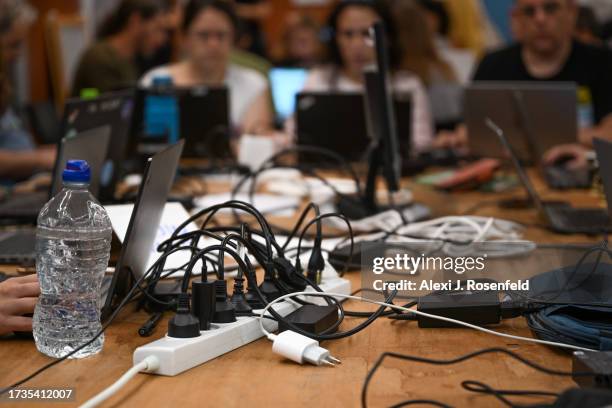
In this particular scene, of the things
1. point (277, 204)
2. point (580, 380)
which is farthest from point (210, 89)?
point (580, 380)

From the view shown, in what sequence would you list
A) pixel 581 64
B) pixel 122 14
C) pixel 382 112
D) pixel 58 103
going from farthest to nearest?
pixel 58 103, pixel 122 14, pixel 581 64, pixel 382 112

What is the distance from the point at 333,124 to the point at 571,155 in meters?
0.79

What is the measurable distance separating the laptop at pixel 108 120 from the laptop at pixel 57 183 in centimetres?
8

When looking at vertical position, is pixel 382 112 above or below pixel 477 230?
above

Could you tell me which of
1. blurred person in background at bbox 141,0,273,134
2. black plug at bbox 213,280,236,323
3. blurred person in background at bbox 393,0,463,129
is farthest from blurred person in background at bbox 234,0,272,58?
black plug at bbox 213,280,236,323

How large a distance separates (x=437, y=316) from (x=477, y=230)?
1.52 ft

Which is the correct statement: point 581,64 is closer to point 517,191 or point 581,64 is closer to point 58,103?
point 517,191

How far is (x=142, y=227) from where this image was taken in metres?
1.30

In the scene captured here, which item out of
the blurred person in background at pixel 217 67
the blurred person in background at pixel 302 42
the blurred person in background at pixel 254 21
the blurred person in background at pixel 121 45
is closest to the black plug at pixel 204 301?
the blurred person in background at pixel 217 67

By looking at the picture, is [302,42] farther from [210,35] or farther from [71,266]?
[71,266]

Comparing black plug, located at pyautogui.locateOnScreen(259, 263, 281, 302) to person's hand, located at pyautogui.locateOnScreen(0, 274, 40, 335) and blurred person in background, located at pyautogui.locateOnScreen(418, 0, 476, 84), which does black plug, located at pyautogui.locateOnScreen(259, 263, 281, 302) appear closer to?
person's hand, located at pyautogui.locateOnScreen(0, 274, 40, 335)

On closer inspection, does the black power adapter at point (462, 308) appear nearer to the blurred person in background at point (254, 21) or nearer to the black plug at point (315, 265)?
the black plug at point (315, 265)

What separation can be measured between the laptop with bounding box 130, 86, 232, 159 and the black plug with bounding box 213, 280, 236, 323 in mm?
1763

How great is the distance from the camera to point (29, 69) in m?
7.34
